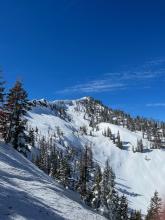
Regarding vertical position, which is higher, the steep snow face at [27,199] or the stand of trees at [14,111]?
the stand of trees at [14,111]

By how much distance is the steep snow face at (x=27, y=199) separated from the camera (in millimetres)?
18891

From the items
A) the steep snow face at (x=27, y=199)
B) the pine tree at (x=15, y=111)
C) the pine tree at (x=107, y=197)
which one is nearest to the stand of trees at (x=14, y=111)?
the pine tree at (x=15, y=111)

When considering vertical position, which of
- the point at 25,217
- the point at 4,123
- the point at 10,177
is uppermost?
the point at 4,123

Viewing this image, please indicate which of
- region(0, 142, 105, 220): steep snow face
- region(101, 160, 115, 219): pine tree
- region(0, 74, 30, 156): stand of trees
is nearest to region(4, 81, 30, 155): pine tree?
region(0, 74, 30, 156): stand of trees

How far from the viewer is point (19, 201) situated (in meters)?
20.3

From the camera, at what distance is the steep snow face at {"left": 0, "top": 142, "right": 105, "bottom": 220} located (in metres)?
18.9

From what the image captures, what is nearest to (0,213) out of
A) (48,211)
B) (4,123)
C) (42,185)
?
(48,211)

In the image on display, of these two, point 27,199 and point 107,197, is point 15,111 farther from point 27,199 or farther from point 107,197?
point 107,197

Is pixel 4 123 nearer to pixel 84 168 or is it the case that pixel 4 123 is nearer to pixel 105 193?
pixel 84 168

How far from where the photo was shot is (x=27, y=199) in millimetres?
21359

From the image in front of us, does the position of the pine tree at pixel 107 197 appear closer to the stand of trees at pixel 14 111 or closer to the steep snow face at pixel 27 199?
the stand of trees at pixel 14 111

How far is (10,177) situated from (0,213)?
7.90 meters

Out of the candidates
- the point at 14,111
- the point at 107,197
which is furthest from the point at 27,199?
the point at 107,197

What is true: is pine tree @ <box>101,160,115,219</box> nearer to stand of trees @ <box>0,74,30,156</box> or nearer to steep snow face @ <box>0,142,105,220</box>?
stand of trees @ <box>0,74,30,156</box>
